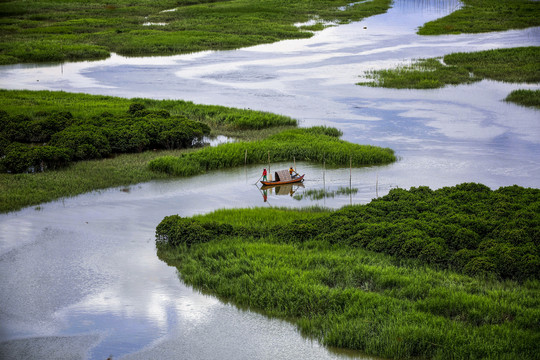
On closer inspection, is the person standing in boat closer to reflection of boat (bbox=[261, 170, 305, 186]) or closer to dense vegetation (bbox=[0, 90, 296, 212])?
reflection of boat (bbox=[261, 170, 305, 186])

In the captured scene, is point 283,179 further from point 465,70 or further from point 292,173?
point 465,70

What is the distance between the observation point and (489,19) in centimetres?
7319

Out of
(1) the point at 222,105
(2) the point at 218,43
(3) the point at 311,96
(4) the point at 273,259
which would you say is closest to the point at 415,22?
(2) the point at 218,43

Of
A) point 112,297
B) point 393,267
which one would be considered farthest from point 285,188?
point 112,297

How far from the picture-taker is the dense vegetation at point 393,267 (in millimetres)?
10930

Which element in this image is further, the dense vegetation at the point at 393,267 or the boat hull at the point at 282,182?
the boat hull at the point at 282,182

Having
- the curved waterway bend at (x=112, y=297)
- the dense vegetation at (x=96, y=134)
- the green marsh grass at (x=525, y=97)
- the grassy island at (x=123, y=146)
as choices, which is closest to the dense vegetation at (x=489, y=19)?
the green marsh grass at (x=525, y=97)

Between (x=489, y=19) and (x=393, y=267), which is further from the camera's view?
(x=489, y=19)

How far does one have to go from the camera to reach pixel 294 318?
12.3 metres

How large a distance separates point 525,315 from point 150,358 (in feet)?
23.7

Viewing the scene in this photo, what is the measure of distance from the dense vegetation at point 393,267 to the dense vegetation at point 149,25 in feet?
108

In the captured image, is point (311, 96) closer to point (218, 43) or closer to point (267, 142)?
point (267, 142)

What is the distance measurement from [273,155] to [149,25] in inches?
2034

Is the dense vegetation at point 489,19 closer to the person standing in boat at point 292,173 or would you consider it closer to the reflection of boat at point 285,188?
the person standing in boat at point 292,173
